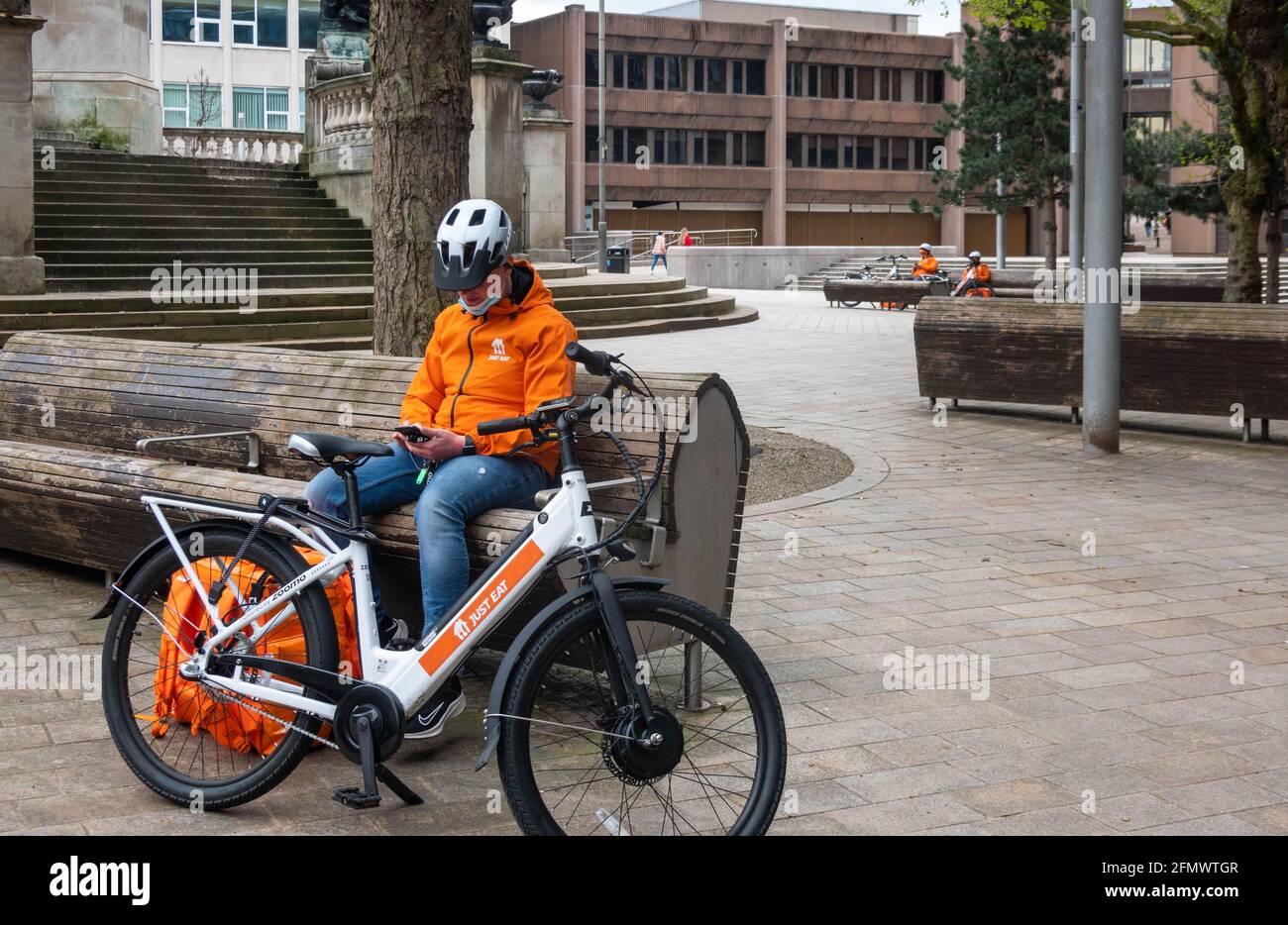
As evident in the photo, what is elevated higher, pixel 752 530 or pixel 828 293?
pixel 828 293

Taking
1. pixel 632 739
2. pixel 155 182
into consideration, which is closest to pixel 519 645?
pixel 632 739

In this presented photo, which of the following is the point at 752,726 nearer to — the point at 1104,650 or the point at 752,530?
the point at 1104,650

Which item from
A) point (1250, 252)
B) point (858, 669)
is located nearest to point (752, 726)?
point (858, 669)

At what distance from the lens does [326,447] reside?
441 cm

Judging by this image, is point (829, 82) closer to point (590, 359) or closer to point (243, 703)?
point (590, 359)

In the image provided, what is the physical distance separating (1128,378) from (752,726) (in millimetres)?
9439

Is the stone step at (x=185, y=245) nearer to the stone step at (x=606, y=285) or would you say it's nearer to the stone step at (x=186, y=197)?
the stone step at (x=186, y=197)

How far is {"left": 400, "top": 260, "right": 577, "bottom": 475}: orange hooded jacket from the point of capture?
190 inches

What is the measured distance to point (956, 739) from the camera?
5082 mm

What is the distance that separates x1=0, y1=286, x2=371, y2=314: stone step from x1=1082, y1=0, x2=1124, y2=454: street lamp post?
11.5m

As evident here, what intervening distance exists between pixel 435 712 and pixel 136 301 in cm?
1584

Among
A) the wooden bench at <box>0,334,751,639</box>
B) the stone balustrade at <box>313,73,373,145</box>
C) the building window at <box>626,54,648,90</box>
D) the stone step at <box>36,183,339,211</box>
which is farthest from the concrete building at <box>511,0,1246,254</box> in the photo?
the wooden bench at <box>0,334,751,639</box>

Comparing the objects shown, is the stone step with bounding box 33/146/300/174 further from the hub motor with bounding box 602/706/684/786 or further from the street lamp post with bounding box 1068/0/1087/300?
the hub motor with bounding box 602/706/684/786
